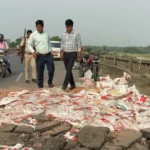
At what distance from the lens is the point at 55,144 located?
4.09 metres

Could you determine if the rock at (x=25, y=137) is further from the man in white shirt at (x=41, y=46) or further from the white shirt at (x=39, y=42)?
the white shirt at (x=39, y=42)

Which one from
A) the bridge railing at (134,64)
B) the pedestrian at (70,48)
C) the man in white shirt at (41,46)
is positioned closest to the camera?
the pedestrian at (70,48)

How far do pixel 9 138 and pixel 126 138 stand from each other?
5.64ft

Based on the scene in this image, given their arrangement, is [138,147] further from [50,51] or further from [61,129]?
[50,51]

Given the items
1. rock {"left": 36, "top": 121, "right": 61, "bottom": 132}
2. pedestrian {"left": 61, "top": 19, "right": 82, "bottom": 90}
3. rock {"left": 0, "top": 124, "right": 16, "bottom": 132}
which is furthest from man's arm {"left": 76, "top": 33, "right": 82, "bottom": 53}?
rock {"left": 0, "top": 124, "right": 16, "bottom": 132}

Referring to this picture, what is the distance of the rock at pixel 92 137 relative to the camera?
419cm

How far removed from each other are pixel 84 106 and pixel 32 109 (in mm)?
1000

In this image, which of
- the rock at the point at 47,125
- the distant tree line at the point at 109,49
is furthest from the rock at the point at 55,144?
the distant tree line at the point at 109,49

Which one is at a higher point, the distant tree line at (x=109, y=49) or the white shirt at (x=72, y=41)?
the white shirt at (x=72, y=41)

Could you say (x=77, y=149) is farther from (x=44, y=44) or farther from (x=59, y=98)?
(x=44, y=44)

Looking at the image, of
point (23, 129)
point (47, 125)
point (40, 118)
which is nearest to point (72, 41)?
point (40, 118)

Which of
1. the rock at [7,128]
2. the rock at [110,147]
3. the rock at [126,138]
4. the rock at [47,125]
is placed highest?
the rock at [47,125]

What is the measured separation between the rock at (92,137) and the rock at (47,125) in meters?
0.56

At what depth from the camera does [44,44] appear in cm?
815
